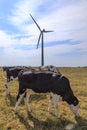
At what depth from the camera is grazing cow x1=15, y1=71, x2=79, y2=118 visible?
17.7 m

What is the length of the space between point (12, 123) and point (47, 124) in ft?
5.80

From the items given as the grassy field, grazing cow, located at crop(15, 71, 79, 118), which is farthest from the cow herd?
the grassy field

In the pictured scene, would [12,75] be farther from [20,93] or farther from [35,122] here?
[35,122]

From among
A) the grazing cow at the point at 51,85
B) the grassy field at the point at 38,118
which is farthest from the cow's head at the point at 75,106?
the grassy field at the point at 38,118

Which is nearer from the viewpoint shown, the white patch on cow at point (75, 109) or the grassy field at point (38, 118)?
the grassy field at point (38, 118)

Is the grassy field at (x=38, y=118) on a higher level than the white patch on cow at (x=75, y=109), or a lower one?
lower

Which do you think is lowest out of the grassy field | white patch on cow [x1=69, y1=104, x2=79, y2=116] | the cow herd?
the grassy field

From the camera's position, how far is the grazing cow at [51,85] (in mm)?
17734

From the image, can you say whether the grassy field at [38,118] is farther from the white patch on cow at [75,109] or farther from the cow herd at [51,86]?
the cow herd at [51,86]

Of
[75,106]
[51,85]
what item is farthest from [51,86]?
[75,106]

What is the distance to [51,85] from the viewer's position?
18.0 m

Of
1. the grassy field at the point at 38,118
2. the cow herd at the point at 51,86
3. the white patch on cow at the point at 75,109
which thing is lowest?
the grassy field at the point at 38,118

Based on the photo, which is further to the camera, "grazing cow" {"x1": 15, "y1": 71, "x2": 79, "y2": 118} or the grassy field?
"grazing cow" {"x1": 15, "y1": 71, "x2": 79, "y2": 118}

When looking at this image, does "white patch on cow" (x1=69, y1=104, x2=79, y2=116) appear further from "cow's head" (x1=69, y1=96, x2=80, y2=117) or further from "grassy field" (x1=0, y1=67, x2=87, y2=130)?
"grassy field" (x1=0, y1=67, x2=87, y2=130)
